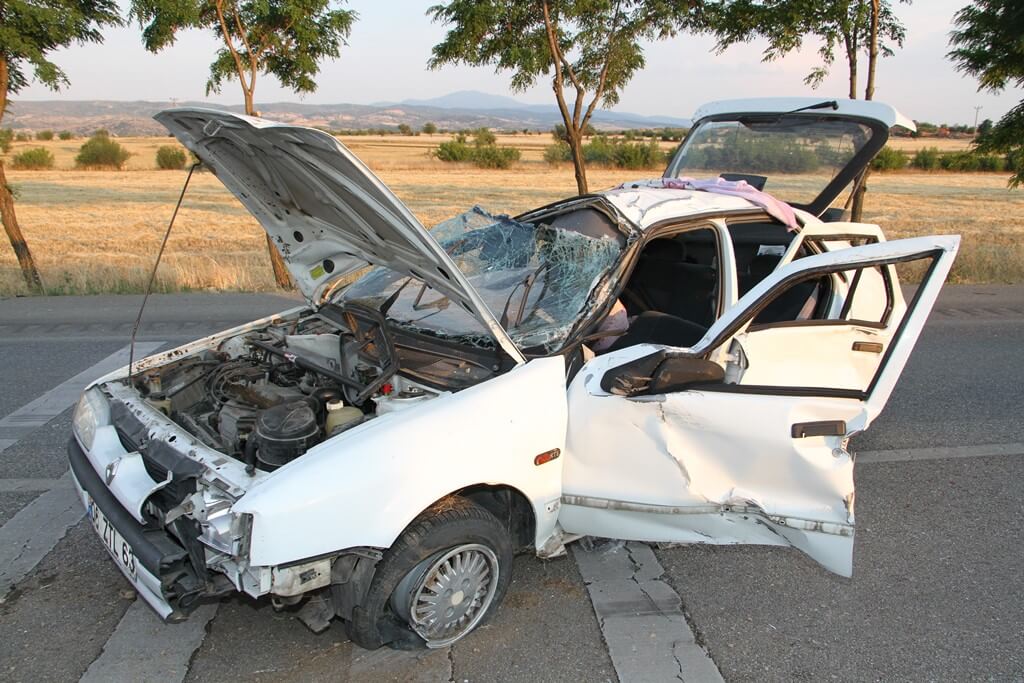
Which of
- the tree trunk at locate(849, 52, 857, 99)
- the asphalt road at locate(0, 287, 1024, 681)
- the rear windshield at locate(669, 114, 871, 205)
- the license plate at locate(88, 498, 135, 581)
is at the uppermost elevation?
the tree trunk at locate(849, 52, 857, 99)

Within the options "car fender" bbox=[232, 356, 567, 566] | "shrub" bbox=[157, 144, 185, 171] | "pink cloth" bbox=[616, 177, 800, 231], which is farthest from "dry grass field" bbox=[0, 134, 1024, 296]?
"car fender" bbox=[232, 356, 567, 566]

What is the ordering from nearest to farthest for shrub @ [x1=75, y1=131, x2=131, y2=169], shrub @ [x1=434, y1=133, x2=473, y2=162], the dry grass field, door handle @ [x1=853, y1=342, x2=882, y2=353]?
door handle @ [x1=853, y1=342, x2=882, y2=353], the dry grass field, shrub @ [x1=75, y1=131, x2=131, y2=169], shrub @ [x1=434, y1=133, x2=473, y2=162]

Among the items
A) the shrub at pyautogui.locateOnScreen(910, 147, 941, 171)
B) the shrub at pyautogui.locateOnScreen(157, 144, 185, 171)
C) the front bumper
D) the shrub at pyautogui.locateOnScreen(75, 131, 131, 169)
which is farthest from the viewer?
the shrub at pyautogui.locateOnScreen(157, 144, 185, 171)

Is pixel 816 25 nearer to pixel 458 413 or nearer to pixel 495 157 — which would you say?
pixel 458 413

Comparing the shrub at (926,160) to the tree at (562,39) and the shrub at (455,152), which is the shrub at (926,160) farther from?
the tree at (562,39)

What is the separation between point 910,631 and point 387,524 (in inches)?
88.4

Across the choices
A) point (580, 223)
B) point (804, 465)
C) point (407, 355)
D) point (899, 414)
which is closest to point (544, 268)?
point (580, 223)

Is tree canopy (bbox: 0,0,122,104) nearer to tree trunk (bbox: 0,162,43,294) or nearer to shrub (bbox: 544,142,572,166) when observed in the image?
tree trunk (bbox: 0,162,43,294)

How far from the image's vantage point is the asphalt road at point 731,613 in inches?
111

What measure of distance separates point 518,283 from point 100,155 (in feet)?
159

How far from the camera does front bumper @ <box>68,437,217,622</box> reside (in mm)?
2500

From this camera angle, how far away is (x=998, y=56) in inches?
358

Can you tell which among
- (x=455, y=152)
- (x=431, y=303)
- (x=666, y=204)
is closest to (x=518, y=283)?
(x=431, y=303)

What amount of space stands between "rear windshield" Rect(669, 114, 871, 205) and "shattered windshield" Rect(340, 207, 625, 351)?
2197 millimetres
